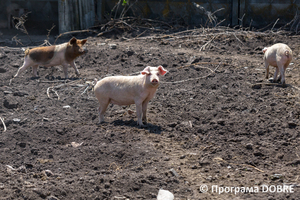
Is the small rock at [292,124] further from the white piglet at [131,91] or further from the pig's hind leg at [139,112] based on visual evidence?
the pig's hind leg at [139,112]

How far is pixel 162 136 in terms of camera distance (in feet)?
17.9

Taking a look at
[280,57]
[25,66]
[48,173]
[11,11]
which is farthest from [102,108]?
[11,11]

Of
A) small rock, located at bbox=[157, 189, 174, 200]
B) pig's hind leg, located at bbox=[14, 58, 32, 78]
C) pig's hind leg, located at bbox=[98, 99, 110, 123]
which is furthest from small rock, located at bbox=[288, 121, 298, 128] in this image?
pig's hind leg, located at bbox=[14, 58, 32, 78]

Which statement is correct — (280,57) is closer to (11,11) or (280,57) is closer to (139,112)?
(139,112)

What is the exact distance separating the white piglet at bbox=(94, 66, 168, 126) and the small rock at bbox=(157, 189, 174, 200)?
1.94m

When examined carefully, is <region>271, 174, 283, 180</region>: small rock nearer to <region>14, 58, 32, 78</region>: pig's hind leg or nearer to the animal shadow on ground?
the animal shadow on ground

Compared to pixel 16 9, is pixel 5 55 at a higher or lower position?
lower

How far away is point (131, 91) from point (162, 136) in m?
0.87

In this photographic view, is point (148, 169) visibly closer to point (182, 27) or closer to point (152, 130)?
point (152, 130)

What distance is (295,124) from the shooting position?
5.61 meters

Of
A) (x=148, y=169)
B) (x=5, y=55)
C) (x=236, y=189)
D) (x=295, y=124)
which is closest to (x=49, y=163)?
(x=148, y=169)

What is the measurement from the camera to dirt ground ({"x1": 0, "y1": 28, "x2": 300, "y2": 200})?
4.02m

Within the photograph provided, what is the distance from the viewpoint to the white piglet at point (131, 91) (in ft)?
18.3

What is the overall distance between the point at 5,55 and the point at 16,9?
468cm
